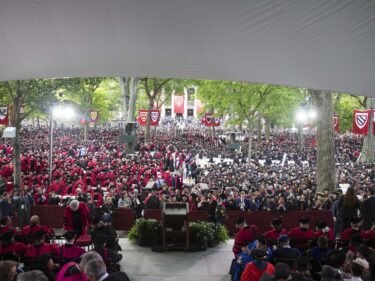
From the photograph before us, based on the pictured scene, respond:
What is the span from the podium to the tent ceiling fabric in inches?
211

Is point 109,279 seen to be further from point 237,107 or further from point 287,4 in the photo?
point 237,107

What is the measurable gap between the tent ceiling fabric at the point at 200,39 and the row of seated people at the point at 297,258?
9.62 ft

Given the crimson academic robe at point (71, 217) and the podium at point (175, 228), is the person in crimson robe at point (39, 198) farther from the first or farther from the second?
the podium at point (175, 228)

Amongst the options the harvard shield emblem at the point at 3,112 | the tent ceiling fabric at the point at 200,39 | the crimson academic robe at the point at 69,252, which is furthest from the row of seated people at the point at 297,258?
the harvard shield emblem at the point at 3,112

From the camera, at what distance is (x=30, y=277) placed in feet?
14.4

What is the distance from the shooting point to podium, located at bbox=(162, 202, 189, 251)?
37.7 ft

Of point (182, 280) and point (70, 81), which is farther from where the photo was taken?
point (70, 81)

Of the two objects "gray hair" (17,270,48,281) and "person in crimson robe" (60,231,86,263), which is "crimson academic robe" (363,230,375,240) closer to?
"person in crimson robe" (60,231,86,263)

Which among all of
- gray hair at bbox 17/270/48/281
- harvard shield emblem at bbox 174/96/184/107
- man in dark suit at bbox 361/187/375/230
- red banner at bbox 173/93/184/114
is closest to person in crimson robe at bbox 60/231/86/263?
gray hair at bbox 17/270/48/281

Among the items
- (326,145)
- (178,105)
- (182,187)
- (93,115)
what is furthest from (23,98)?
(178,105)

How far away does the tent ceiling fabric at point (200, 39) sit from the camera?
191 inches

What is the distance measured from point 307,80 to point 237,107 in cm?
2705

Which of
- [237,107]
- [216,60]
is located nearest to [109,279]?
[216,60]

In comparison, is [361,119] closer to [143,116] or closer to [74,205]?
[143,116]
